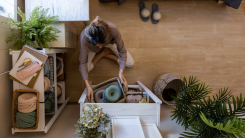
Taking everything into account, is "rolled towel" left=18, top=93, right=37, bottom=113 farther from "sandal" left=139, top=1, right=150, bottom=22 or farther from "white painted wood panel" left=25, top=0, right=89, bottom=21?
"sandal" left=139, top=1, right=150, bottom=22

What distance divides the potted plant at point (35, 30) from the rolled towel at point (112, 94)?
2.47ft

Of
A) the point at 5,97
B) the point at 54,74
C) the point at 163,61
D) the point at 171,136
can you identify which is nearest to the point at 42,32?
the point at 54,74

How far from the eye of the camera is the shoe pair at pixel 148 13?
8.40 ft

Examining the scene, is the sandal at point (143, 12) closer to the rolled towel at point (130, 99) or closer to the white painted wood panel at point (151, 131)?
the rolled towel at point (130, 99)

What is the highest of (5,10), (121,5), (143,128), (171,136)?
(121,5)

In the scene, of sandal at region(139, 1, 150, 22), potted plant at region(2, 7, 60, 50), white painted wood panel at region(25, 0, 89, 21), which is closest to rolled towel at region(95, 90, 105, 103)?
potted plant at region(2, 7, 60, 50)

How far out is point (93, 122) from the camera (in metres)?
1.35

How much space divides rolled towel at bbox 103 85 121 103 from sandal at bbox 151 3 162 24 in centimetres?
131

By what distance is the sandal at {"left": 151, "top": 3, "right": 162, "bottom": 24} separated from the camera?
2.57m

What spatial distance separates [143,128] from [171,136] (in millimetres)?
371

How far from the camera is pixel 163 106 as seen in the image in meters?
2.62

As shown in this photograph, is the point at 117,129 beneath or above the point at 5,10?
beneath

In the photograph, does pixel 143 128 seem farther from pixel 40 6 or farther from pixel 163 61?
pixel 40 6

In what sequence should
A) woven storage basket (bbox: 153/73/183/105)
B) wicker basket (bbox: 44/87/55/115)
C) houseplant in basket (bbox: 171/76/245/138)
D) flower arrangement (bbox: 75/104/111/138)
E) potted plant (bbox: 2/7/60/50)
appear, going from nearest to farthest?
houseplant in basket (bbox: 171/76/245/138) → flower arrangement (bbox: 75/104/111/138) → potted plant (bbox: 2/7/60/50) → wicker basket (bbox: 44/87/55/115) → woven storage basket (bbox: 153/73/183/105)
